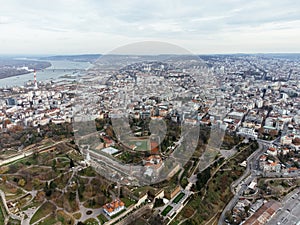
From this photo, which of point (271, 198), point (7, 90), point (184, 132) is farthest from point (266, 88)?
point (7, 90)

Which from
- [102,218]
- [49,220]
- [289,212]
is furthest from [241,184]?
[49,220]

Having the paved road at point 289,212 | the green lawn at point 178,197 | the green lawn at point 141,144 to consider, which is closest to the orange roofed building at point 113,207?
the green lawn at point 178,197

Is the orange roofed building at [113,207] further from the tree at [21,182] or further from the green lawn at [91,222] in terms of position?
the tree at [21,182]

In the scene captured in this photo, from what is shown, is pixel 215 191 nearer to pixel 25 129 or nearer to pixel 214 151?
pixel 214 151

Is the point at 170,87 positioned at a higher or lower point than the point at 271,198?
higher

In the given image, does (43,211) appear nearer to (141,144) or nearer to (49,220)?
(49,220)

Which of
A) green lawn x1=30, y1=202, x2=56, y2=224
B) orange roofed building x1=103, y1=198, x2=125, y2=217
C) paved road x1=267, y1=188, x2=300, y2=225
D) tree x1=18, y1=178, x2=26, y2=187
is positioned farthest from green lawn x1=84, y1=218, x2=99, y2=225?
paved road x1=267, y1=188, x2=300, y2=225
